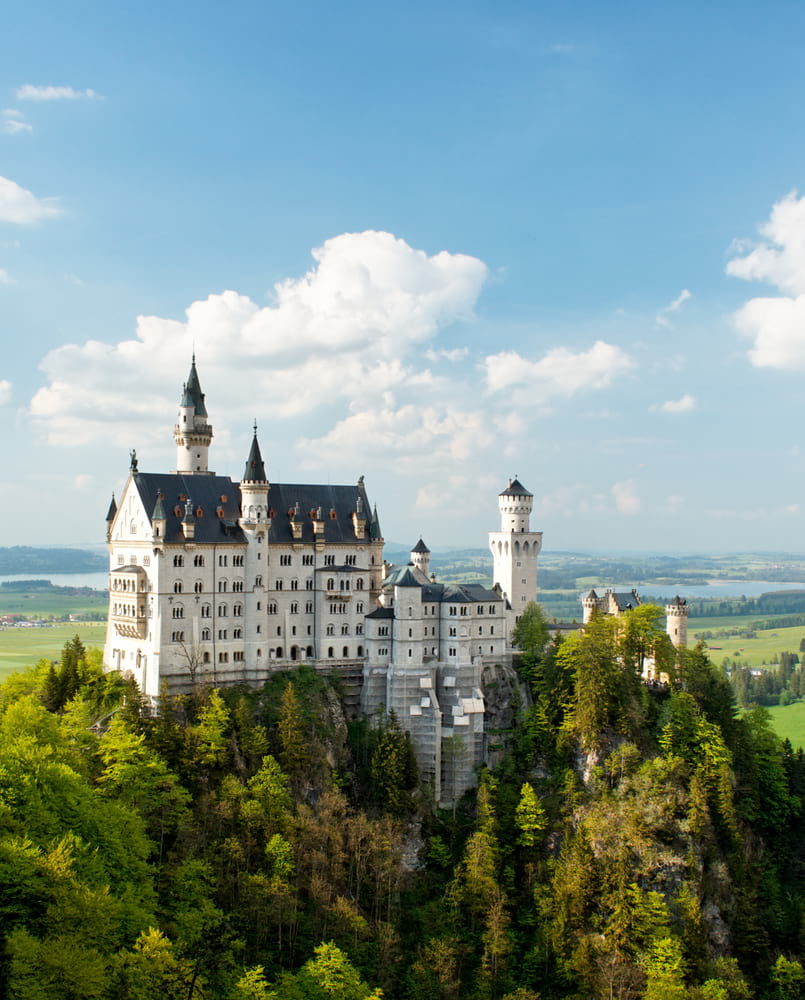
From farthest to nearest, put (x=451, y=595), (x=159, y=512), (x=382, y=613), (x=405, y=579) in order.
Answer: (x=382, y=613) → (x=451, y=595) → (x=405, y=579) → (x=159, y=512)

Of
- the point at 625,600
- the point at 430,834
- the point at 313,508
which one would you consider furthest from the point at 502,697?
the point at 313,508

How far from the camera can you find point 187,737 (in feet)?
270

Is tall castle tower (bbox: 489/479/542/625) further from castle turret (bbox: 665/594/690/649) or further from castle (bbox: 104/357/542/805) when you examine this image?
castle turret (bbox: 665/594/690/649)

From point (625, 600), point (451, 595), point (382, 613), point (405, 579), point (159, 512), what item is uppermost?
point (159, 512)

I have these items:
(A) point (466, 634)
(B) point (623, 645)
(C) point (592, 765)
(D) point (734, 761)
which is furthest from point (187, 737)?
(D) point (734, 761)

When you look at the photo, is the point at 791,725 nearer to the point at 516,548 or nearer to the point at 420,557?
the point at 516,548

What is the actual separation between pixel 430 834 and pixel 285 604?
25.1 metres

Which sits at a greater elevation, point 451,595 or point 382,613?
point 451,595

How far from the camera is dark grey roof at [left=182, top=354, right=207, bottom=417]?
334 feet

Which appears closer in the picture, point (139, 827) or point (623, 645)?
point (139, 827)

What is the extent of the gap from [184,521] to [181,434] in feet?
48.2

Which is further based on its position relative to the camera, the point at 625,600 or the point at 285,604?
the point at 625,600

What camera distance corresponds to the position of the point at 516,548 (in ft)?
360

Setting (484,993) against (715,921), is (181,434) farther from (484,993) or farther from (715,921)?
(715,921)
